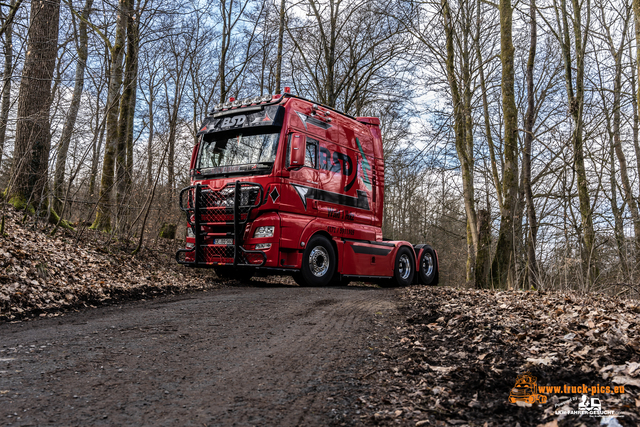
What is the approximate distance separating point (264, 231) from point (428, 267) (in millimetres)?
6731

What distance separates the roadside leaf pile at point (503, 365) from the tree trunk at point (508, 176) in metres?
3.67

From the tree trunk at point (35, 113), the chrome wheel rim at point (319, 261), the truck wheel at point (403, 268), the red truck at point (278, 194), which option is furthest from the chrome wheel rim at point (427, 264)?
the tree trunk at point (35, 113)

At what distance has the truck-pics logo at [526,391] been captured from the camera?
2.67 metres

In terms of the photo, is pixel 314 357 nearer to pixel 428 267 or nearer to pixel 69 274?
pixel 69 274

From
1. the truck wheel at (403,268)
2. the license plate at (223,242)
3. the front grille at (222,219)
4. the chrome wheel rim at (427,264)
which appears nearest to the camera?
the front grille at (222,219)

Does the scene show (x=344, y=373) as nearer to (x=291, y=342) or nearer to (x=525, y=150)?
(x=291, y=342)

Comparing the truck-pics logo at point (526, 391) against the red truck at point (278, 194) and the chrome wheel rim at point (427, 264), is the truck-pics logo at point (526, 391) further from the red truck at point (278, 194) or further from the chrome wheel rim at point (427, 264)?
the chrome wheel rim at point (427, 264)

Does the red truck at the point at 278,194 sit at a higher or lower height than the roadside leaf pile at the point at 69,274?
higher

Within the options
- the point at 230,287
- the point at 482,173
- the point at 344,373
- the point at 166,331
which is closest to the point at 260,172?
the point at 230,287

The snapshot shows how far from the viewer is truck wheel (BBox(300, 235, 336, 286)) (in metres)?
9.47

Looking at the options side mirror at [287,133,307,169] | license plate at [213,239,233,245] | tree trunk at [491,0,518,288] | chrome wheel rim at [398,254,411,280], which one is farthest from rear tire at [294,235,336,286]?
tree trunk at [491,0,518,288]

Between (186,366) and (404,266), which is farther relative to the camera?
(404,266)

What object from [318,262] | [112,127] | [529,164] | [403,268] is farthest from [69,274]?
[529,164]

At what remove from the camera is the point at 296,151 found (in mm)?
8953
